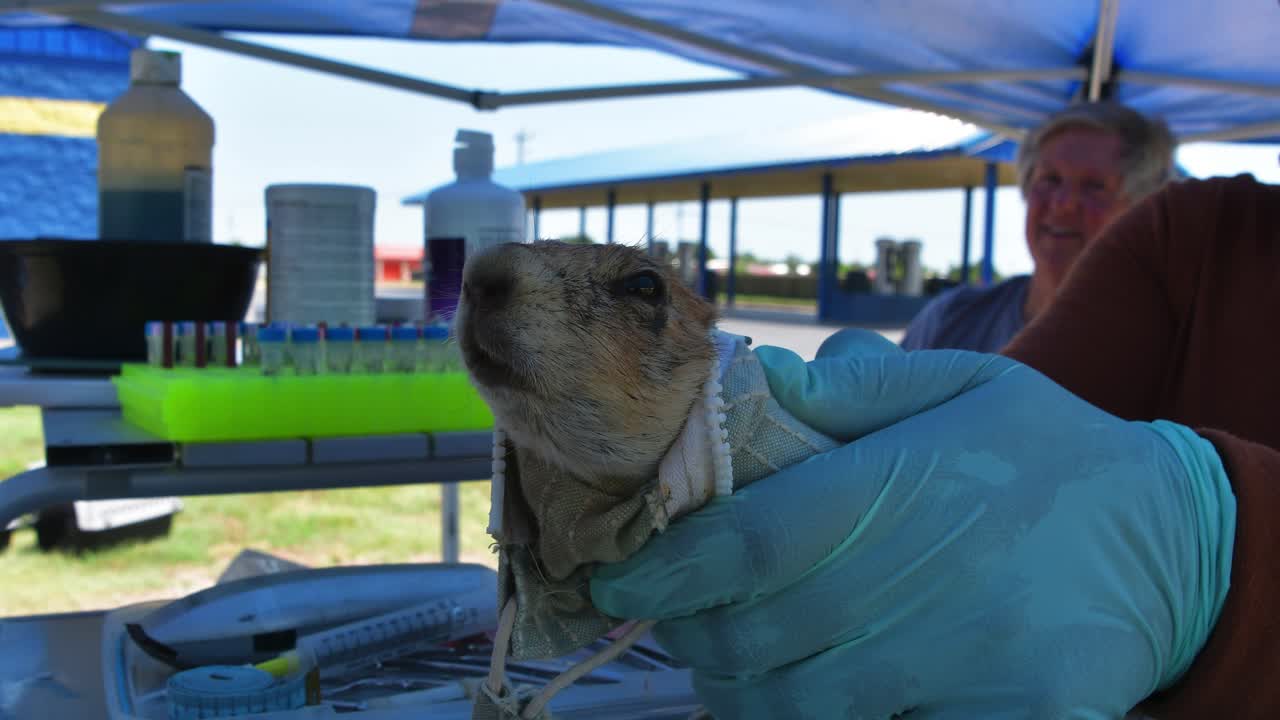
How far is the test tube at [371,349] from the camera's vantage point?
123 centimetres

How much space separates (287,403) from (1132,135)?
223cm

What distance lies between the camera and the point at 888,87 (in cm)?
332

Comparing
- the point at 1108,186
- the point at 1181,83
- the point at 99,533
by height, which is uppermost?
the point at 1181,83

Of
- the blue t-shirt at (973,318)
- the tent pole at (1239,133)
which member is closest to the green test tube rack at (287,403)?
the blue t-shirt at (973,318)

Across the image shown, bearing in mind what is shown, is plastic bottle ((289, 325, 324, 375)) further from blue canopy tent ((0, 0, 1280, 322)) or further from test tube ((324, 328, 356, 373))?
blue canopy tent ((0, 0, 1280, 322))

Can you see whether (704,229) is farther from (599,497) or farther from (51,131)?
(599,497)

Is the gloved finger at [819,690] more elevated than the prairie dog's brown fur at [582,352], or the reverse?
the prairie dog's brown fur at [582,352]

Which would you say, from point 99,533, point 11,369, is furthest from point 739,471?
point 99,533

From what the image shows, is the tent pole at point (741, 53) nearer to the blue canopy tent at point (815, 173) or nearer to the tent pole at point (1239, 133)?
the tent pole at point (1239, 133)

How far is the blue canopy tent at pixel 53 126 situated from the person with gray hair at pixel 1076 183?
6846mm

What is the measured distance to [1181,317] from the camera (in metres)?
1.39

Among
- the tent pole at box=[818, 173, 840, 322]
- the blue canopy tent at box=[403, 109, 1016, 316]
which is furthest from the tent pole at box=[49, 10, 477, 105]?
the tent pole at box=[818, 173, 840, 322]

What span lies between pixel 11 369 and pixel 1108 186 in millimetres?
2404

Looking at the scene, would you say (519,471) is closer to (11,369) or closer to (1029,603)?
(1029,603)
